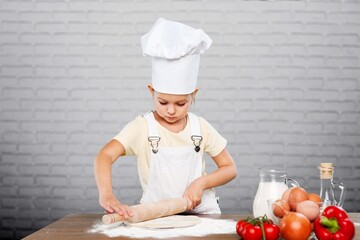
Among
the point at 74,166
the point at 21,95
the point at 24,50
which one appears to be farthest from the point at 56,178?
the point at 24,50

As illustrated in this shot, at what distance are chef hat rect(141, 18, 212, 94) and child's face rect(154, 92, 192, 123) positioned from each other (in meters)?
0.02

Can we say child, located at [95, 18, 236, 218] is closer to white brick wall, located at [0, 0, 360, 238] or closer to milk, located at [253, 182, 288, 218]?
milk, located at [253, 182, 288, 218]

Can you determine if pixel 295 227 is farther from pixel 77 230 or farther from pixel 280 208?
pixel 77 230

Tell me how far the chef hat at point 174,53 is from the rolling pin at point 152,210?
0.46m

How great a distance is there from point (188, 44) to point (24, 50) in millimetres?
1989

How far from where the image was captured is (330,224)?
5.01 feet

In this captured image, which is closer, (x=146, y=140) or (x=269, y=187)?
(x=269, y=187)

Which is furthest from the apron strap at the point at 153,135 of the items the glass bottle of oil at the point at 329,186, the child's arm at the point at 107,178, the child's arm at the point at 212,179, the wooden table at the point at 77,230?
the glass bottle of oil at the point at 329,186

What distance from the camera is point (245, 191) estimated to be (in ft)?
12.5

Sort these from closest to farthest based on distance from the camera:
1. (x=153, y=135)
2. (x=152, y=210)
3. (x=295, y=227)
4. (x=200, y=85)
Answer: (x=295, y=227), (x=152, y=210), (x=153, y=135), (x=200, y=85)

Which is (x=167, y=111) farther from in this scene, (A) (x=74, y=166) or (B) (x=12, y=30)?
(B) (x=12, y=30)

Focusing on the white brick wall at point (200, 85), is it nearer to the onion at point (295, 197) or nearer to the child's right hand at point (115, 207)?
the child's right hand at point (115, 207)

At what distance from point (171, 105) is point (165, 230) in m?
0.58

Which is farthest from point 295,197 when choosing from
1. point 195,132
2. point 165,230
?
point 195,132
